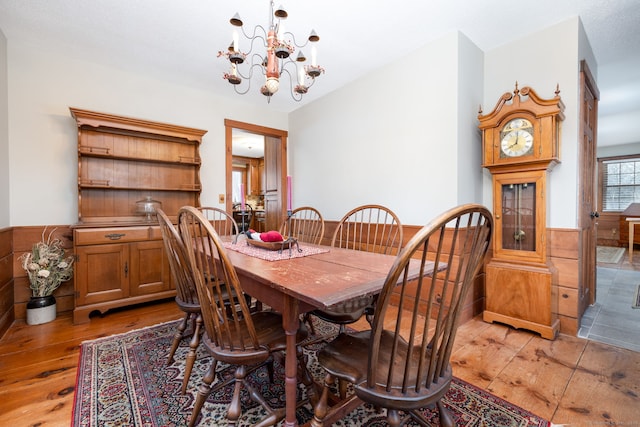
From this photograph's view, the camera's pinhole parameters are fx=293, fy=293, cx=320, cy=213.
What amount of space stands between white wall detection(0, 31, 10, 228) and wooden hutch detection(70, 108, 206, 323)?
19.1 inches

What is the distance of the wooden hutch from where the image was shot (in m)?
2.54

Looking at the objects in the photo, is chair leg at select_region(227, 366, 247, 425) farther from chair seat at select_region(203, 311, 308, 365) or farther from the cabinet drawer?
the cabinet drawer

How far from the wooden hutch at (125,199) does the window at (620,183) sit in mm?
8562

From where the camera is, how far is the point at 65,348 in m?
2.03

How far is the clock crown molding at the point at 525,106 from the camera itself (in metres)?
2.14

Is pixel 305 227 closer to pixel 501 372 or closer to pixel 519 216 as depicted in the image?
pixel 519 216

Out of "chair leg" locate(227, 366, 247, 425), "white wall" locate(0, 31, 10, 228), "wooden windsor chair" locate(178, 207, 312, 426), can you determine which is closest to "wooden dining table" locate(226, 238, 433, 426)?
"wooden windsor chair" locate(178, 207, 312, 426)

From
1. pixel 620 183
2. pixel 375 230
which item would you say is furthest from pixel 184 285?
pixel 620 183

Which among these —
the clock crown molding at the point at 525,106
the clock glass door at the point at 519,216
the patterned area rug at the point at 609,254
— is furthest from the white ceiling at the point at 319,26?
the patterned area rug at the point at 609,254

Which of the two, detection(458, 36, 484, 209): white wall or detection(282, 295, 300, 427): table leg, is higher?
detection(458, 36, 484, 209): white wall

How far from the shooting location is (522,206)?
237cm

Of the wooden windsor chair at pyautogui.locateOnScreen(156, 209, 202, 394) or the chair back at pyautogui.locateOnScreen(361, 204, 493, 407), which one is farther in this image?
the wooden windsor chair at pyautogui.locateOnScreen(156, 209, 202, 394)

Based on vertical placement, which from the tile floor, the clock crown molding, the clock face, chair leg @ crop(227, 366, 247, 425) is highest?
the clock crown molding

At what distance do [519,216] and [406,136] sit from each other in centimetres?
116
